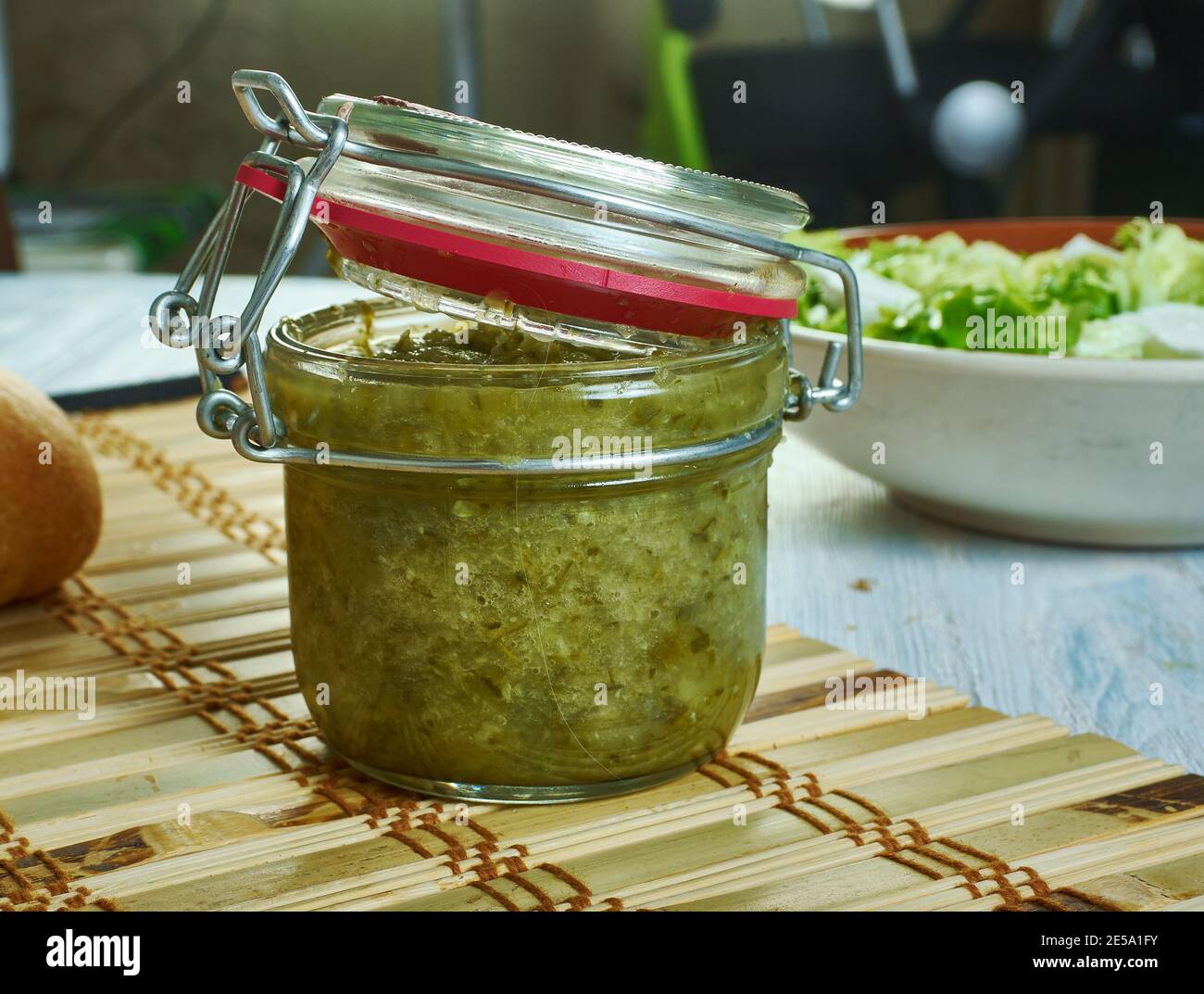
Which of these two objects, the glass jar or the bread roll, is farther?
the bread roll

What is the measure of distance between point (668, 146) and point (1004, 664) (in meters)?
2.29

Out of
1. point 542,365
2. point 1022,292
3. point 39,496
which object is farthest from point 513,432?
point 1022,292

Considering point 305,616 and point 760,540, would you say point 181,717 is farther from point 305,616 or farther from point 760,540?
point 760,540

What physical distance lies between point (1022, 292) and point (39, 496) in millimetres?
616

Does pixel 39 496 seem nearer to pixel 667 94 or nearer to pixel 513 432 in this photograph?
pixel 513 432

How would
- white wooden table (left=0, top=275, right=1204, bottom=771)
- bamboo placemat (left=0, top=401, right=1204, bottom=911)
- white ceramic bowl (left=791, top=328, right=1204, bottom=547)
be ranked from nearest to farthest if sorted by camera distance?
bamboo placemat (left=0, top=401, right=1204, bottom=911) < white wooden table (left=0, top=275, right=1204, bottom=771) < white ceramic bowl (left=791, top=328, right=1204, bottom=547)

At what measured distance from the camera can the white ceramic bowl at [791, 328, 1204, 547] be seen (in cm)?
78

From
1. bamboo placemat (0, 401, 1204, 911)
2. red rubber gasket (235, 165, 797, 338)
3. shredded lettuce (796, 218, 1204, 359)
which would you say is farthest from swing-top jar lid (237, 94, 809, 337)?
shredded lettuce (796, 218, 1204, 359)

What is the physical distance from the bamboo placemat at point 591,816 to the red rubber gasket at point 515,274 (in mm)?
192

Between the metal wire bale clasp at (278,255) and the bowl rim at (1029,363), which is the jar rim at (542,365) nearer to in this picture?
the metal wire bale clasp at (278,255)

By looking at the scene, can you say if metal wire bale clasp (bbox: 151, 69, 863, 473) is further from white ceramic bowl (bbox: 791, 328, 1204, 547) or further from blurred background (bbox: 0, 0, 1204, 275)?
blurred background (bbox: 0, 0, 1204, 275)

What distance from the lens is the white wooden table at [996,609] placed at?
26.4 inches

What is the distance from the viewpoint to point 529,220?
0.51 meters
